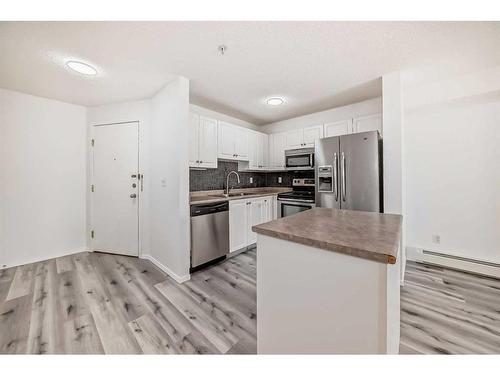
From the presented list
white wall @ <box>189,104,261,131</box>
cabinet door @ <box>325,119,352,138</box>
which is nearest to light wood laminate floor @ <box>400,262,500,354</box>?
cabinet door @ <box>325,119,352,138</box>

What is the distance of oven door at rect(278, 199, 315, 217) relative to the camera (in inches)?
131

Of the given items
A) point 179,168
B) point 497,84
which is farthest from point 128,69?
point 497,84

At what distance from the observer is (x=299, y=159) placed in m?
3.71

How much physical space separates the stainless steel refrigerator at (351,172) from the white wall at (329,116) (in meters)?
0.70

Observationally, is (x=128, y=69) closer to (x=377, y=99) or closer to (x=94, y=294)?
(x=94, y=294)

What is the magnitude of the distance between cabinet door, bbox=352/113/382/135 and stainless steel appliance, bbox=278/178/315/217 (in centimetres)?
116

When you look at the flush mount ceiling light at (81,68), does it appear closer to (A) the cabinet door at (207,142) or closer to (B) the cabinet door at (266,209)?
(A) the cabinet door at (207,142)

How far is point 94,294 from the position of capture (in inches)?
80.2

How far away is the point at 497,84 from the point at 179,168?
12.5ft

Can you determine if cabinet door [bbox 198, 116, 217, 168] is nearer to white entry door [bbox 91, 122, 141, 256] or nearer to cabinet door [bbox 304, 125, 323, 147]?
white entry door [bbox 91, 122, 141, 256]

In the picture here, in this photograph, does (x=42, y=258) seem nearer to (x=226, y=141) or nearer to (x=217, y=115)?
(x=226, y=141)

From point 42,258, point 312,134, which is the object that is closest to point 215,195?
point 312,134

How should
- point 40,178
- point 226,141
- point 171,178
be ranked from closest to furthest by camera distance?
1. point 171,178
2. point 40,178
3. point 226,141

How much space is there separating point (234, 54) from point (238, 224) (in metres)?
2.21
